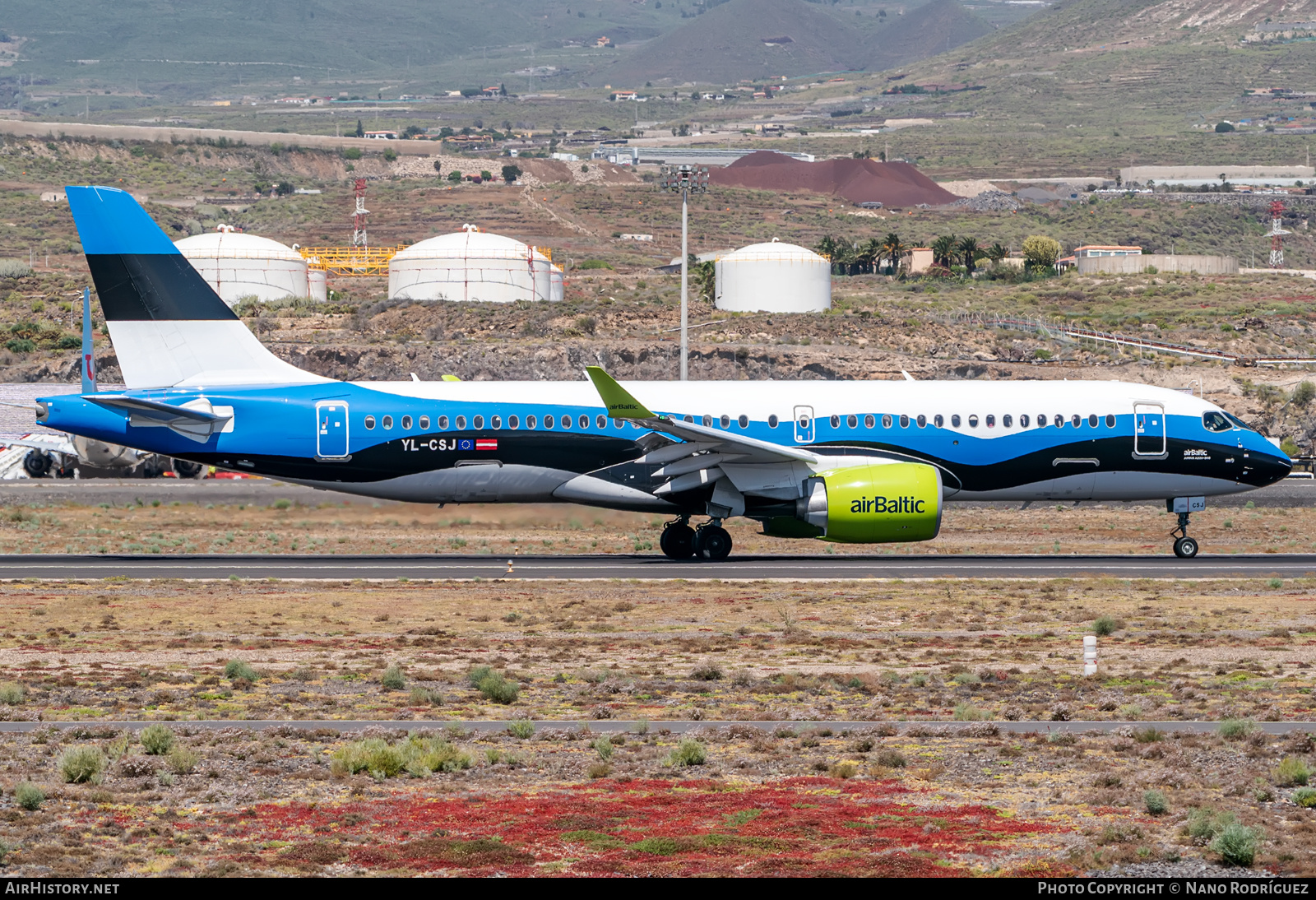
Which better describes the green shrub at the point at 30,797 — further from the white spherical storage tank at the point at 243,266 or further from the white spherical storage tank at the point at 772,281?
the white spherical storage tank at the point at 243,266

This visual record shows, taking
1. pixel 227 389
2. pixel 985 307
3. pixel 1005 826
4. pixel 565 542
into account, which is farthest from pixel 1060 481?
pixel 985 307

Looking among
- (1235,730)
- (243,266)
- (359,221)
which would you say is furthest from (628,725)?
(359,221)

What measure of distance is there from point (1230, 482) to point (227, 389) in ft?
76.8

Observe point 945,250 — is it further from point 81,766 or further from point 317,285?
point 81,766

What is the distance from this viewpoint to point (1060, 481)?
35938 millimetres

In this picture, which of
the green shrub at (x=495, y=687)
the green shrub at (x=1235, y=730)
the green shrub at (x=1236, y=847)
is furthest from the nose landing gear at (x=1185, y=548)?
the green shrub at (x=1236, y=847)

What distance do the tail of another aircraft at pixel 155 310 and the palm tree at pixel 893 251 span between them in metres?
117

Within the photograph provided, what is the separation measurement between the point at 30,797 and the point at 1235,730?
12.0 metres

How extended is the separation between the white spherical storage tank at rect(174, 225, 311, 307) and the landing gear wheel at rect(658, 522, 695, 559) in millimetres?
72984

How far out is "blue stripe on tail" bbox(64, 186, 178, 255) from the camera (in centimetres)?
3406

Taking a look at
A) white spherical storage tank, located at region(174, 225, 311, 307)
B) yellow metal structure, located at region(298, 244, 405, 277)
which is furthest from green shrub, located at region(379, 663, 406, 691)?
yellow metal structure, located at region(298, 244, 405, 277)

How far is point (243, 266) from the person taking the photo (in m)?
104

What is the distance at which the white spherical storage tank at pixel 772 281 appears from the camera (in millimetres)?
103750

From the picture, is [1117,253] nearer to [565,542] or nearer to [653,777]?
[565,542]
